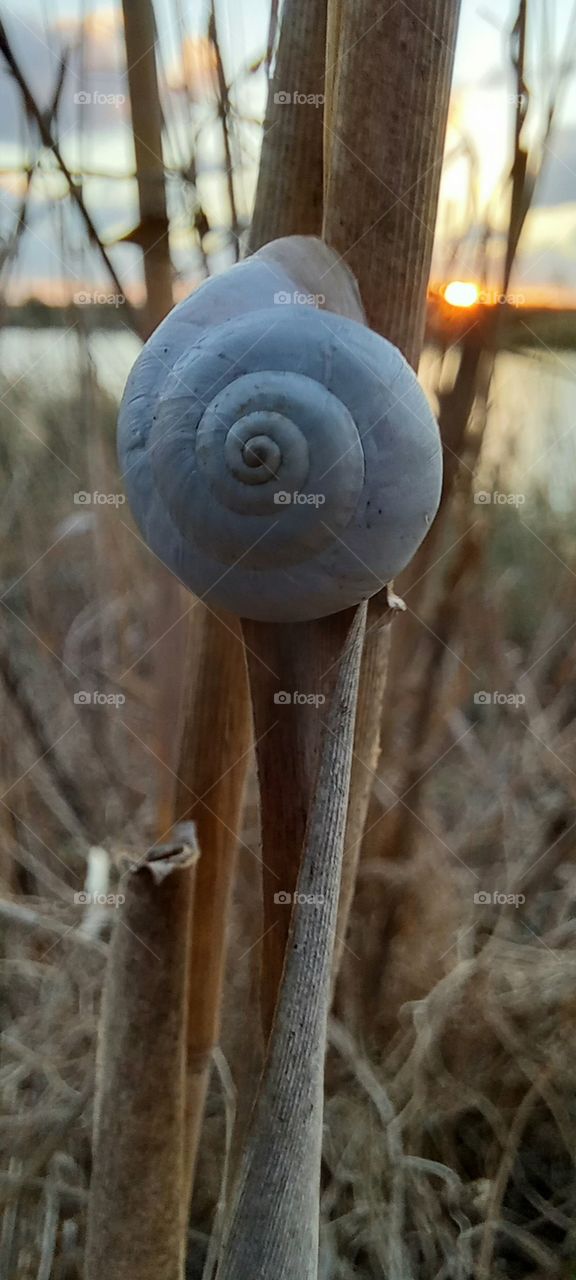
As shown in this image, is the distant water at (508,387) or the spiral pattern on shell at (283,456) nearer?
the spiral pattern on shell at (283,456)

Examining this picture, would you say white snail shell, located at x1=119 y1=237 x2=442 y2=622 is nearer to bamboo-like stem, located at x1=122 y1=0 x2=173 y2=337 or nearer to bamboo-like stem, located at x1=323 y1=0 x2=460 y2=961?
bamboo-like stem, located at x1=323 y1=0 x2=460 y2=961

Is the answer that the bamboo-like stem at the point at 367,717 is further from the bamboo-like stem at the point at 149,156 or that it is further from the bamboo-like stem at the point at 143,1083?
the bamboo-like stem at the point at 149,156

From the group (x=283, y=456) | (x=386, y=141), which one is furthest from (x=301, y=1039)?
(x=386, y=141)

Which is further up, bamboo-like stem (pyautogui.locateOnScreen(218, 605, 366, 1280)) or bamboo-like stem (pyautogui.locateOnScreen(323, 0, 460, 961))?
bamboo-like stem (pyautogui.locateOnScreen(323, 0, 460, 961))

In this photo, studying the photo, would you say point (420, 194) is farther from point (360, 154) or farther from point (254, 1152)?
point (254, 1152)

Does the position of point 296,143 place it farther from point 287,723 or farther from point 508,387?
point 508,387

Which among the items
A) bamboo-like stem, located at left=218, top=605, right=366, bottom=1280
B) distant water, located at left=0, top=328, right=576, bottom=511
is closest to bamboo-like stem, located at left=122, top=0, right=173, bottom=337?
distant water, located at left=0, top=328, right=576, bottom=511

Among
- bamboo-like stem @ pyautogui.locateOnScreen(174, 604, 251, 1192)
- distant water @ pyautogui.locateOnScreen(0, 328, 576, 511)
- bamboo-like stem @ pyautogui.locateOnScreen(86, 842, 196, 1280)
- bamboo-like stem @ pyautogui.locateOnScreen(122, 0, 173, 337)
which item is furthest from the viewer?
distant water @ pyautogui.locateOnScreen(0, 328, 576, 511)

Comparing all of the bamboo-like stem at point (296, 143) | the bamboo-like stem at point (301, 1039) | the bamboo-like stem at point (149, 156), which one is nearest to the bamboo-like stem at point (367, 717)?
the bamboo-like stem at point (301, 1039)
